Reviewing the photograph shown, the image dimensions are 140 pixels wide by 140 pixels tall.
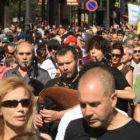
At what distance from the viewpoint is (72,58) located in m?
5.56

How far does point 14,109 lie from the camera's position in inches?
158

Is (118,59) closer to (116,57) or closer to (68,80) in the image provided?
(116,57)

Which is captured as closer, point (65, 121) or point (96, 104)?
point (96, 104)

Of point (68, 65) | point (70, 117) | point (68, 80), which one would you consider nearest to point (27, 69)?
point (68, 65)

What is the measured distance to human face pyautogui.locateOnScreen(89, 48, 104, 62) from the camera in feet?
19.4

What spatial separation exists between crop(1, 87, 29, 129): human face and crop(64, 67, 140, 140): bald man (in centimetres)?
61

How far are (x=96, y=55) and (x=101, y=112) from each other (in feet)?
8.98

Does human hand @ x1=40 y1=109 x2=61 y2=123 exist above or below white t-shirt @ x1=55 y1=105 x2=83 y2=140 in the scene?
below

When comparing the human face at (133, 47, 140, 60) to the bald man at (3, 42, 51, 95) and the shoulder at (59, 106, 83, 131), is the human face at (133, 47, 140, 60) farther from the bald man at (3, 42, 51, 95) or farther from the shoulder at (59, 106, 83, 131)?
the shoulder at (59, 106, 83, 131)

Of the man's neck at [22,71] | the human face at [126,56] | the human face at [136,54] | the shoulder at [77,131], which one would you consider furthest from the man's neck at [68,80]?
the human face at [136,54]

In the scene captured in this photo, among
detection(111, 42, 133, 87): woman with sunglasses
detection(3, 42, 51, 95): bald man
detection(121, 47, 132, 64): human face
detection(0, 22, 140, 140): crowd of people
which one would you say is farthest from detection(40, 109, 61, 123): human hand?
detection(121, 47, 132, 64): human face

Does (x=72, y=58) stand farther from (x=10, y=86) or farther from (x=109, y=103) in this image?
(x=109, y=103)

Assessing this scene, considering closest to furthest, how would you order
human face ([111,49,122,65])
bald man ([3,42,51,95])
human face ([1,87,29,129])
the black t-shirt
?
the black t-shirt
human face ([1,87,29,129])
bald man ([3,42,51,95])
human face ([111,49,122,65])

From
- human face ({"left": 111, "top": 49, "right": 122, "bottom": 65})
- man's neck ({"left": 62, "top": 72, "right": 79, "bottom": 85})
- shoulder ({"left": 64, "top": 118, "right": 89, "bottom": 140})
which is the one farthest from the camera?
human face ({"left": 111, "top": 49, "right": 122, "bottom": 65})
